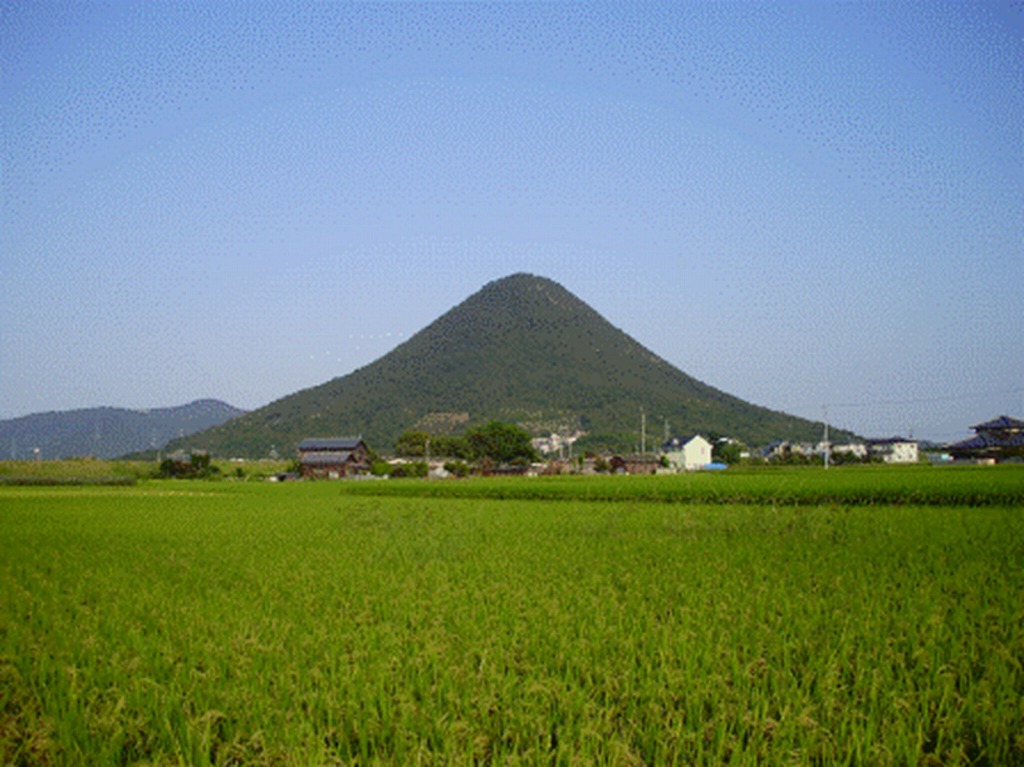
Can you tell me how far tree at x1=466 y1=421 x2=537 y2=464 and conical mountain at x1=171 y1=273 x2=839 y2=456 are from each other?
21.9 m

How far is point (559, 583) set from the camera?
8.88 metres

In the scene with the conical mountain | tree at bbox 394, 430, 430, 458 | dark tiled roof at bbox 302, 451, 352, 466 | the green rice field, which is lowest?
the green rice field

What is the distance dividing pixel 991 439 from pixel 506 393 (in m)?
65.9

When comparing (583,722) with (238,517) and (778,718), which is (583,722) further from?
(238,517)

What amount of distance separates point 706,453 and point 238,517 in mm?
86024

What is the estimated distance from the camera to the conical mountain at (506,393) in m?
118

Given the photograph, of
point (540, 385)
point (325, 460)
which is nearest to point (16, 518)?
point (325, 460)

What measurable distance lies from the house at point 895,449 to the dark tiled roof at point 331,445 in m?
74.2

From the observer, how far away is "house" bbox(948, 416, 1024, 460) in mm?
76619

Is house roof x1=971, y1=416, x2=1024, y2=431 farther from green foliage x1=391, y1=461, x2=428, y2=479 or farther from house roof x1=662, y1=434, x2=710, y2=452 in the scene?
green foliage x1=391, y1=461, x2=428, y2=479

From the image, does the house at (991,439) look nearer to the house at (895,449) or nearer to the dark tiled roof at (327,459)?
the house at (895,449)

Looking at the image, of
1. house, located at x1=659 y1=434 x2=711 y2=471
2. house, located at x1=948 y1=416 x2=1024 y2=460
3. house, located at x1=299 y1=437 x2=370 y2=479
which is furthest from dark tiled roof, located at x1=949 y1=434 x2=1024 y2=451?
house, located at x1=299 y1=437 x2=370 y2=479

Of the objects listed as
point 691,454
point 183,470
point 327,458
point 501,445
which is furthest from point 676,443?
point 183,470

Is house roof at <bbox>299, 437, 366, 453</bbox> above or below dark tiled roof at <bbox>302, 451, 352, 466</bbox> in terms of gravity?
above
